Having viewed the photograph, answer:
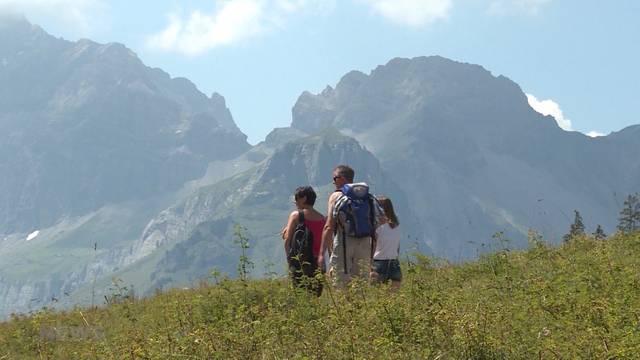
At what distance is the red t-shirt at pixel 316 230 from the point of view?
440 inches

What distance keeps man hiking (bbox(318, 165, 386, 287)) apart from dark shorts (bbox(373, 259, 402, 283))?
1.08 metres

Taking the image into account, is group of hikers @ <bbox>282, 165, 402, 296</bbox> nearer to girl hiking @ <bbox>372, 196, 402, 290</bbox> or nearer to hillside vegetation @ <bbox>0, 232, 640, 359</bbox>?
girl hiking @ <bbox>372, 196, 402, 290</bbox>

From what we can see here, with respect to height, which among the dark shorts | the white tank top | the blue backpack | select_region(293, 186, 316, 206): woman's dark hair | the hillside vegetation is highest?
select_region(293, 186, 316, 206): woman's dark hair

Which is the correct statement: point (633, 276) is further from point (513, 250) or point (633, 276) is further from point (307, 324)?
point (513, 250)

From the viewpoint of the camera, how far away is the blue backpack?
415 inches

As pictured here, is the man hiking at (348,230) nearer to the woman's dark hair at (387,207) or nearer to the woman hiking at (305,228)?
the woman hiking at (305,228)

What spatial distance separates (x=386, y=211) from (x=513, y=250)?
412 centimetres

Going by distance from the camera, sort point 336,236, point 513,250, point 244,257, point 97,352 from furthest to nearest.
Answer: point 513,250, point 336,236, point 244,257, point 97,352

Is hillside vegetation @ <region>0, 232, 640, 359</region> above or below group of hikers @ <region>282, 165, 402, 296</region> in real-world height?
below

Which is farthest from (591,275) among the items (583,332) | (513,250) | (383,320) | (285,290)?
(513,250)

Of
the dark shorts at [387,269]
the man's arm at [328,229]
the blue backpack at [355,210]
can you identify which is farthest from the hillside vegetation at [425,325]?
the dark shorts at [387,269]

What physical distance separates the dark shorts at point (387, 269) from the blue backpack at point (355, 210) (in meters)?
1.42

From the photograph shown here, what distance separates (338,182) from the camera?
36.2 ft

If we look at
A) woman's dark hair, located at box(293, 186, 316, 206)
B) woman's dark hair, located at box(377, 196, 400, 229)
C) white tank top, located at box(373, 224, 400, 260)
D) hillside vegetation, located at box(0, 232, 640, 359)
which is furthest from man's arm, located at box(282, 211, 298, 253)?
white tank top, located at box(373, 224, 400, 260)
